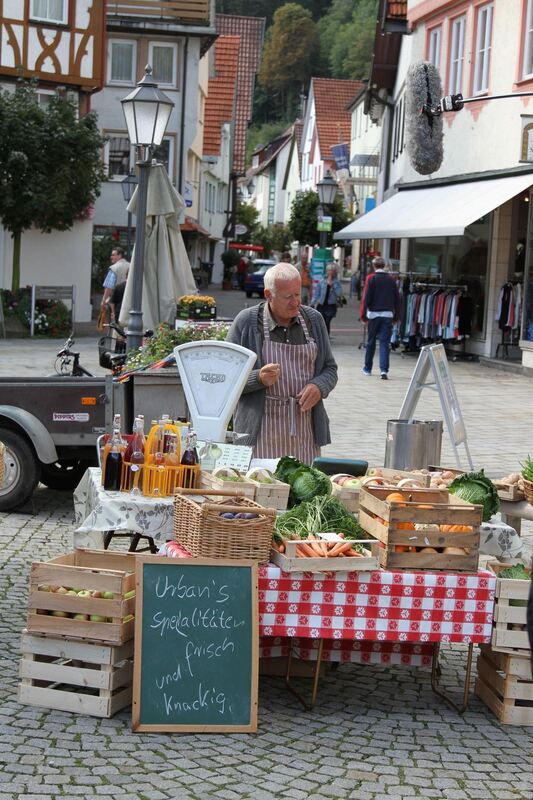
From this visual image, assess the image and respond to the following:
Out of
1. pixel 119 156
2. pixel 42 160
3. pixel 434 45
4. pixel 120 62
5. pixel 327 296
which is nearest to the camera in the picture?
pixel 327 296

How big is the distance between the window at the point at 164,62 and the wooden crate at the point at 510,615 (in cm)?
3667

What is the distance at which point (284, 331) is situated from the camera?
7297 mm

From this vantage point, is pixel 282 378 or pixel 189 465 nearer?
pixel 189 465

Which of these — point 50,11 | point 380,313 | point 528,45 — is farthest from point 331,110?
point 380,313

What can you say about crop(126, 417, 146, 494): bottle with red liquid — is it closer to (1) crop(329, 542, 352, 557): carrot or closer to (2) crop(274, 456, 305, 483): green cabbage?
(2) crop(274, 456, 305, 483): green cabbage

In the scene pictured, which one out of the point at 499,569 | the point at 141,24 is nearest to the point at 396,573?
the point at 499,569

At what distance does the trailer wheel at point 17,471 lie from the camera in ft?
31.2

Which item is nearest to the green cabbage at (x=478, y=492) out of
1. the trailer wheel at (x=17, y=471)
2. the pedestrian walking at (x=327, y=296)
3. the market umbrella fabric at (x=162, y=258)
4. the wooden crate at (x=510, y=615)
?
the wooden crate at (x=510, y=615)

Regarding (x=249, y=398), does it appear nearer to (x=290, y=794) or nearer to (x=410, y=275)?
(x=290, y=794)

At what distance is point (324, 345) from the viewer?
7332mm

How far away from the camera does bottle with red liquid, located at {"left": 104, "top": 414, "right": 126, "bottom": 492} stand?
6.28 meters

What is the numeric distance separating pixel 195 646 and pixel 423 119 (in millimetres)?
11428

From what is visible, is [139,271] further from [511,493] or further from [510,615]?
[510,615]

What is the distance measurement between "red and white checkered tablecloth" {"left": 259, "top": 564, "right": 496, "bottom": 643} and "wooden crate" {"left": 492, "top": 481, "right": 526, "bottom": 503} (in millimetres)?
1451
